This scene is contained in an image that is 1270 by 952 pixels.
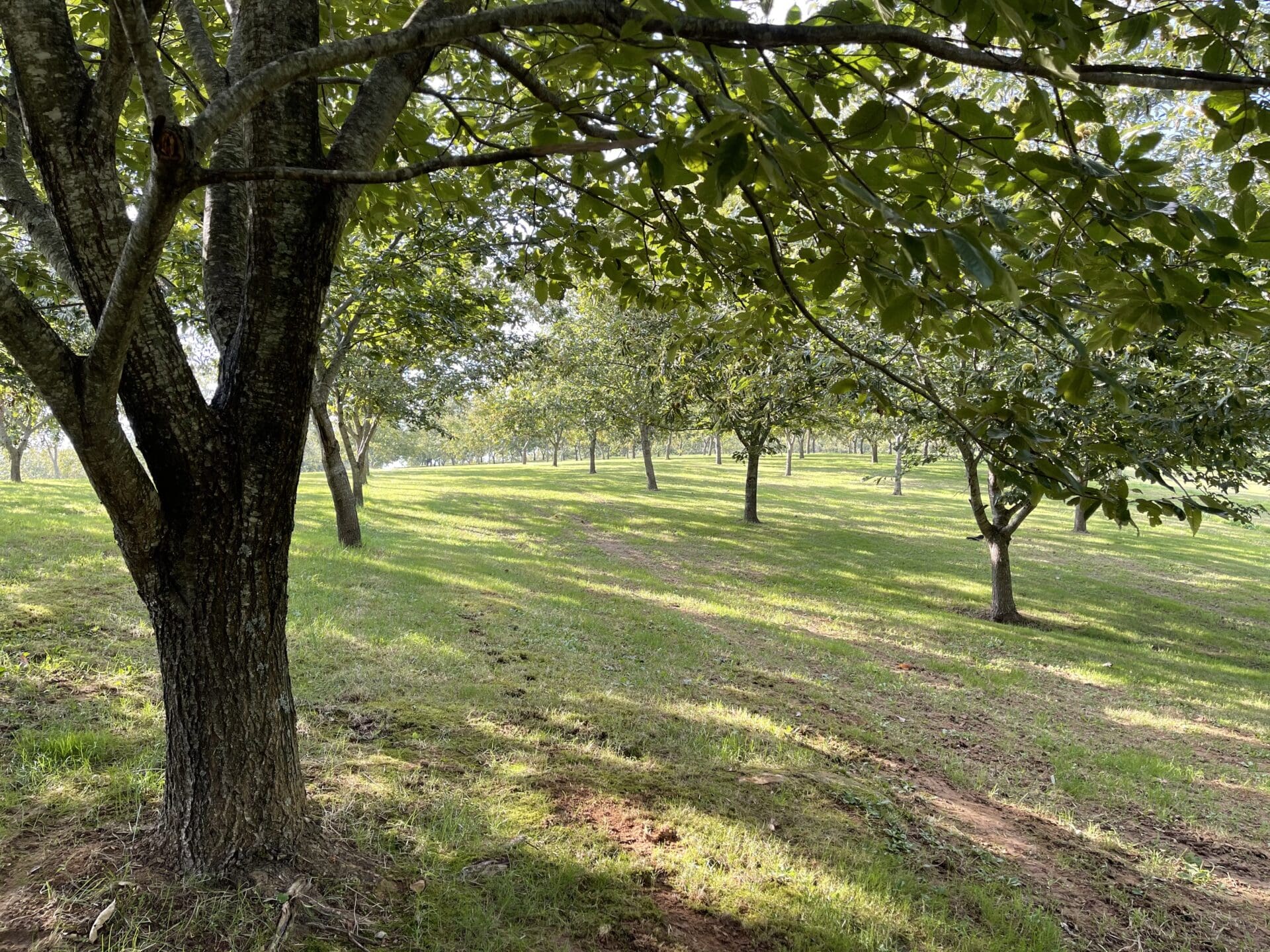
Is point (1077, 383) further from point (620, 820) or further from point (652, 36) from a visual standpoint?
point (620, 820)

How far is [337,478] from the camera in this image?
1170 centimetres

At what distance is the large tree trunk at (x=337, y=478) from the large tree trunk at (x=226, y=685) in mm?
8485

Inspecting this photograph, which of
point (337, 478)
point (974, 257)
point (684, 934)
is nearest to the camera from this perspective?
point (974, 257)

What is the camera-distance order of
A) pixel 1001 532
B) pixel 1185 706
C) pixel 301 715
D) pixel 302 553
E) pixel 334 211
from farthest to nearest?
pixel 1001 532 < pixel 302 553 < pixel 1185 706 < pixel 301 715 < pixel 334 211

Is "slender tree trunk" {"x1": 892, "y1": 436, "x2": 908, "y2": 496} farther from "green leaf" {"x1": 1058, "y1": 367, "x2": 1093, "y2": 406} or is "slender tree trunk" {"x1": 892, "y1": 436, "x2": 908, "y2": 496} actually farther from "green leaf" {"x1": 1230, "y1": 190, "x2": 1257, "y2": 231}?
"green leaf" {"x1": 1058, "y1": 367, "x2": 1093, "y2": 406}

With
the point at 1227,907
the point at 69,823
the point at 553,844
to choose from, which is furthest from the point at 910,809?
the point at 69,823

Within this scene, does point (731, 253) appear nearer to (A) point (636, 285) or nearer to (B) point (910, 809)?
(A) point (636, 285)

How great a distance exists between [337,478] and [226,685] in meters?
9.89

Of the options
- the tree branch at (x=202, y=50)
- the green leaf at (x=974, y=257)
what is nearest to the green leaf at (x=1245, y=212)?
the green leaf at (x=974, y=257)

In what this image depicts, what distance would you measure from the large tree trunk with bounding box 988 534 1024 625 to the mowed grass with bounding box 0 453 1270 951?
1.95 ft

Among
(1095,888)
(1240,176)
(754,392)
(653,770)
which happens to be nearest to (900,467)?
(754,392)

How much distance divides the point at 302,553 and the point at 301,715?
7.18 metres

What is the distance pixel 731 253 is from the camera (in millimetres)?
2895

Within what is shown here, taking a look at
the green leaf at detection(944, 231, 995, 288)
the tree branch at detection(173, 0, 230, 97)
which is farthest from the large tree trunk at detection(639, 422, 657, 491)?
the green leaf at detection(944, 231, 995, 288)
